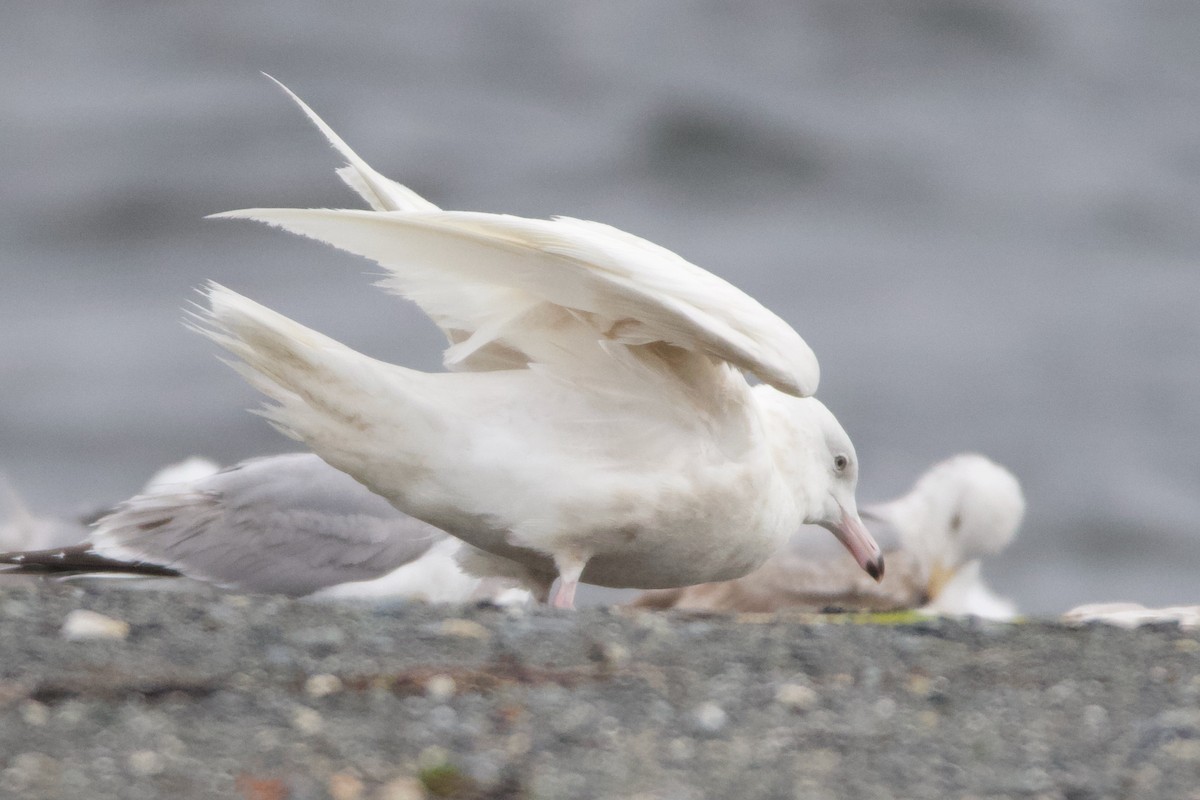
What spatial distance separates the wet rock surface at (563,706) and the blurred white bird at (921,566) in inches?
144

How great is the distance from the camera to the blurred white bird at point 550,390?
466 centimetres

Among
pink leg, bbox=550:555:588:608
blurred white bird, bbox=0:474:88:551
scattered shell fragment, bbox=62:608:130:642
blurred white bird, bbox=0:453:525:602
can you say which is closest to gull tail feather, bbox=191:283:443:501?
pink leg, bbox=550:555:588:608

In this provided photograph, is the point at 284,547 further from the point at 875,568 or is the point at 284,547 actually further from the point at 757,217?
the point at 757,217

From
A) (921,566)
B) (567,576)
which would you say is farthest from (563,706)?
(921,566)

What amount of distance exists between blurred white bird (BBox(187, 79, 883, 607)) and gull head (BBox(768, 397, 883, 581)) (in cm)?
47

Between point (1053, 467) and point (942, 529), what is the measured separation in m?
6.19

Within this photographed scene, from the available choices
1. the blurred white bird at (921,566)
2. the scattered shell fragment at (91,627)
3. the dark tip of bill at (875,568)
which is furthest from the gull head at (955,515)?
the scattered shell fragment at (91,627)

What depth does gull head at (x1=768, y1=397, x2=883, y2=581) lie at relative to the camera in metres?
5.90

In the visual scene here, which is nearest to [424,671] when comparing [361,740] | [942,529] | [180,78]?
[361,740]

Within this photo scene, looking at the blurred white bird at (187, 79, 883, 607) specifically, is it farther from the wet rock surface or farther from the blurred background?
the blurred background

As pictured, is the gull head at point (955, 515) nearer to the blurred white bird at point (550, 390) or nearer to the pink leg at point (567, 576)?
the blurred white bird at point (550, 390)

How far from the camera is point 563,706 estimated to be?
3.65 meters

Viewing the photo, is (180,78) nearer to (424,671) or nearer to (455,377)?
(455,377)

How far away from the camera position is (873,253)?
735 inches
